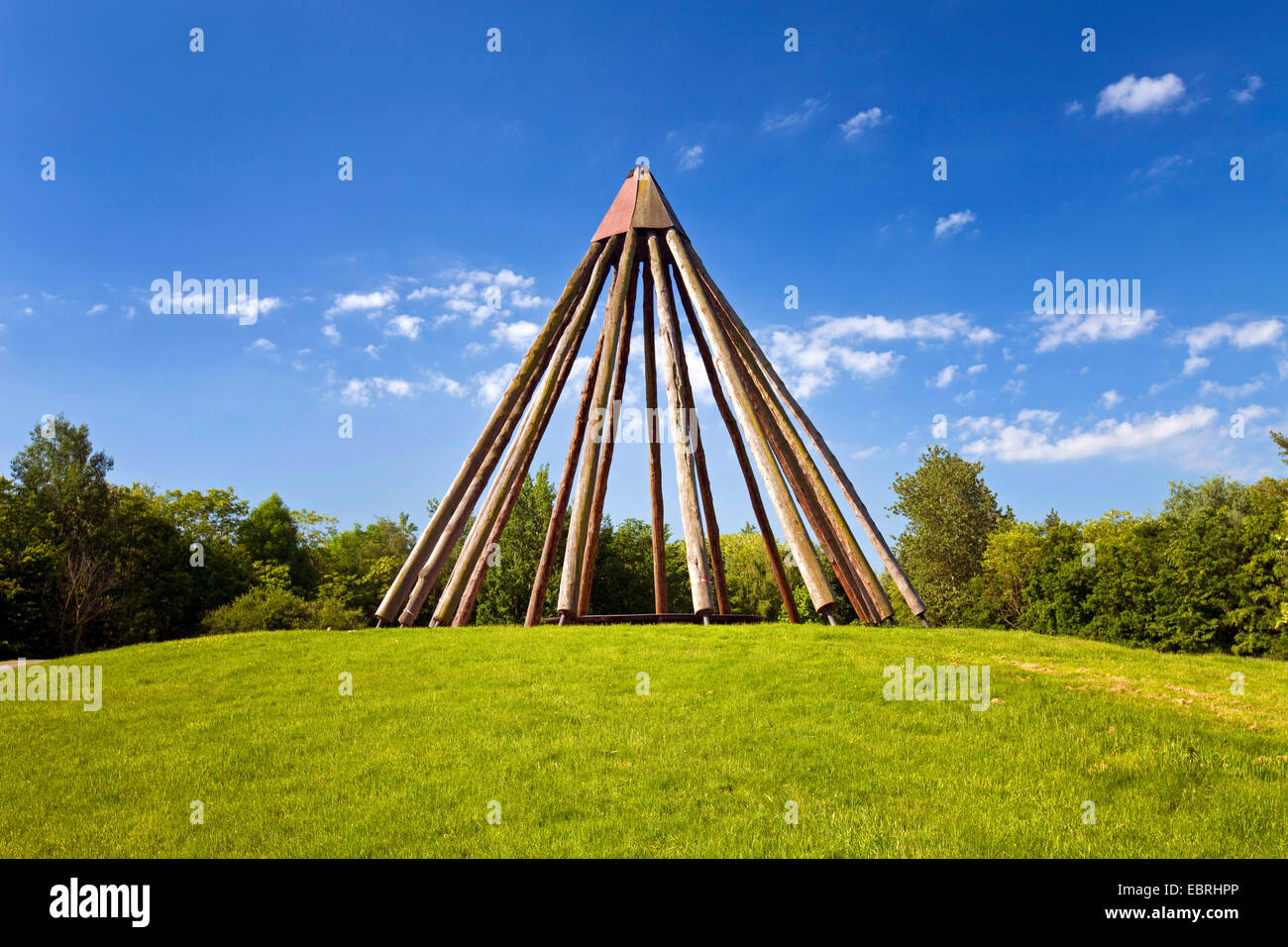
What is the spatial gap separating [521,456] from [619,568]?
13540 mm

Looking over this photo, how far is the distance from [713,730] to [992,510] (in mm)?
30894

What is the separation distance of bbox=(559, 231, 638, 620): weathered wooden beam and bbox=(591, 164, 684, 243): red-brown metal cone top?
0.40 metres

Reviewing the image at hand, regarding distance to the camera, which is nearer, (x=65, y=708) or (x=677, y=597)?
(x=65, y=708)

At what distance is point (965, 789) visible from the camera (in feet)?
17.8

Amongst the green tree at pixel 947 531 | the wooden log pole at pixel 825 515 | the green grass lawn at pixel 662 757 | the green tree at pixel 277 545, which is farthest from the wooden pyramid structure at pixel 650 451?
the green tree at pixel 277 545

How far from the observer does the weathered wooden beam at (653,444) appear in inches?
579

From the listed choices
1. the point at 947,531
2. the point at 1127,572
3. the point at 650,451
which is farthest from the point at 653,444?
the point at 947,531

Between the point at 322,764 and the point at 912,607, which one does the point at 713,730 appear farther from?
the point at 912,607

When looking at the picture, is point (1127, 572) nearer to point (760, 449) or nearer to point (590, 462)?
point (760, 449)

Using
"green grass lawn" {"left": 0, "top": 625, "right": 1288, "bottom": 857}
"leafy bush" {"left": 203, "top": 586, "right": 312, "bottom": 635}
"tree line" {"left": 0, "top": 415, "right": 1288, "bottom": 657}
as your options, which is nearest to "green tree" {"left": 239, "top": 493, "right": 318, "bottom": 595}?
"tree line" {"left": 0, "top": 415, "right": 1288, "bottom": 657}

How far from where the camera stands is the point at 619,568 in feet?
83.6

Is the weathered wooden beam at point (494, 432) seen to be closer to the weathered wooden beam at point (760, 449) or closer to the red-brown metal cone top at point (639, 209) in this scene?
the red-brown metal cone top at point (639, 209)

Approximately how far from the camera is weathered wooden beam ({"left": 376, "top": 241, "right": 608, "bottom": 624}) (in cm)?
1142
